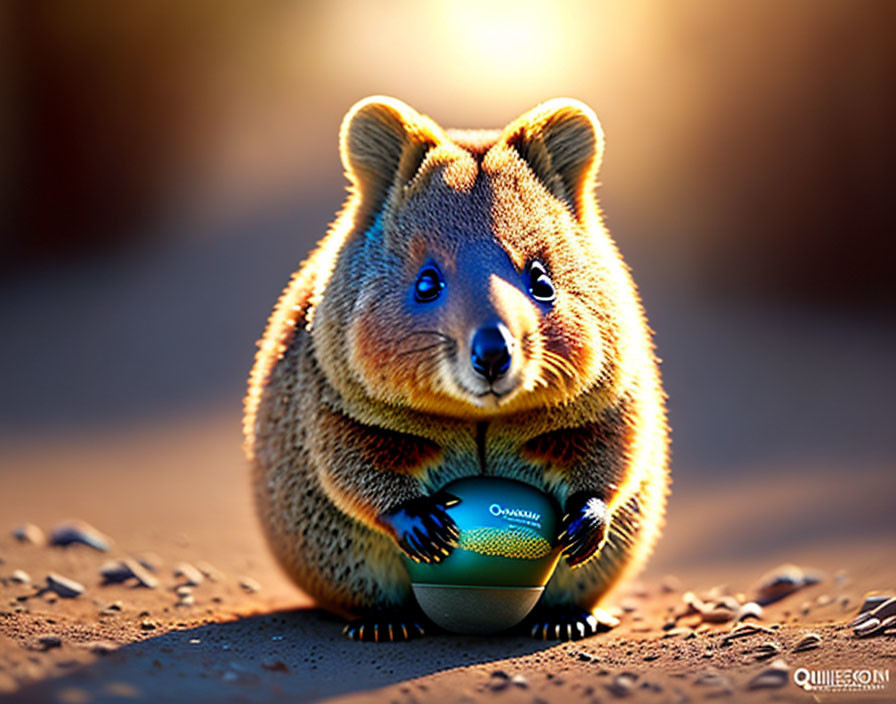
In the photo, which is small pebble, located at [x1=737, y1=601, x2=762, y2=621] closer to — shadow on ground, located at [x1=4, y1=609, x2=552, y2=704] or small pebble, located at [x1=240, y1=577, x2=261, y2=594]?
shadow on ground, located at [x1=4, y1=609, x2=552, y2=704]

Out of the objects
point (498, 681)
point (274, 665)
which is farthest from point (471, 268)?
point (274, 665)

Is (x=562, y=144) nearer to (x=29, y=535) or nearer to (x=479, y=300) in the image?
(x=479, y=300)

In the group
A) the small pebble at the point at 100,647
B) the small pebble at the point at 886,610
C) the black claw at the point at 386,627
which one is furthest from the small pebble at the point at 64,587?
the small pebble at the point at 886,610

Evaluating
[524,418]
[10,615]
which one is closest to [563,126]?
[524,418]

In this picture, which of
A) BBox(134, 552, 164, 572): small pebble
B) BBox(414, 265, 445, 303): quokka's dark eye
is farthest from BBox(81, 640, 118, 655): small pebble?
BBox(134, 552, 164, 572): small pebble

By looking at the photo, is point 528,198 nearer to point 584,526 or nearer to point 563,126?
point 563,126
